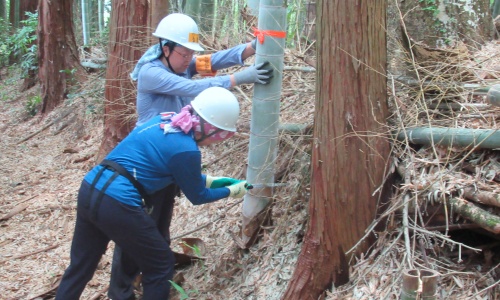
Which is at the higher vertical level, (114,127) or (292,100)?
(292,100)

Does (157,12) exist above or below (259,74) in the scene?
above

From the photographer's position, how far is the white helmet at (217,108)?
130 inches

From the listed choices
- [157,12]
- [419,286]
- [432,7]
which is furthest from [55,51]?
[419,286]

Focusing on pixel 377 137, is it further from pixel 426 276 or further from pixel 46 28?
pixel 46 28

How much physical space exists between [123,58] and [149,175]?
3949 mm

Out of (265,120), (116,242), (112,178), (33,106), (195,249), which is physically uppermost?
(265,120)

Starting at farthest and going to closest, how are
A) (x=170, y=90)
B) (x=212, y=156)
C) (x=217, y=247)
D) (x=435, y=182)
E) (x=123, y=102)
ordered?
1. (x=123, y=102)
2. (x=212, y=156)
3. (x=217, y=247)
4. (x=170, y=90)
5. (x=435, y=182)

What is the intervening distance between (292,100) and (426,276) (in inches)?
107

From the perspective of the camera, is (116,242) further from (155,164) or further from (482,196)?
(482,196)

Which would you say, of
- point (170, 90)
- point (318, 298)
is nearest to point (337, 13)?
point (170, 90)

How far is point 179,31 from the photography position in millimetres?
3762

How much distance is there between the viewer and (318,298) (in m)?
3.28

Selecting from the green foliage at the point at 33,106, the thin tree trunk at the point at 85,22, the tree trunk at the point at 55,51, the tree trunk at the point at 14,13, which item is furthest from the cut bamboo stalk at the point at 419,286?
the tree trunk at the point at 14,13

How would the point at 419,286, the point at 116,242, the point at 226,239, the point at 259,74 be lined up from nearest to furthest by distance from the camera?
the point at 419,286
the point at 116,242
the point at 259,74
the point at 226,239
